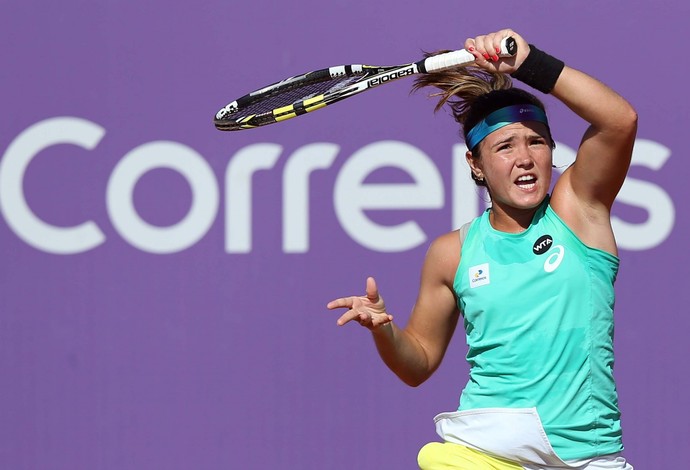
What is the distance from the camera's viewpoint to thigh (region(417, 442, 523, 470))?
3.21 metres

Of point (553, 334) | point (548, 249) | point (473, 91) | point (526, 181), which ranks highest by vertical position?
point (473, 91)

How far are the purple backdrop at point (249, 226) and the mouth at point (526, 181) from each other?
155 cm

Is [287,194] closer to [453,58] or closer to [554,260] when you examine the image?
[453,58]

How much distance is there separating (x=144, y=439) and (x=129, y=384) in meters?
0.23

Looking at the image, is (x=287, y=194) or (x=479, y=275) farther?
(x=287, y=194)

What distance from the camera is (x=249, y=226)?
4902 millimetres

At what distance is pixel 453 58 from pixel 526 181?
39 centimetres

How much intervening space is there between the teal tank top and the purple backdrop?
159cm

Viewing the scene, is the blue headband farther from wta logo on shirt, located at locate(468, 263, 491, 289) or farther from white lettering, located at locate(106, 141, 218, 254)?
white lettering, located at locate(106, 141, 218, 254)

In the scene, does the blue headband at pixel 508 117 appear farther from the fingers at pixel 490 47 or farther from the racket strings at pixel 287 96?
the racket strings at pixel 287 96

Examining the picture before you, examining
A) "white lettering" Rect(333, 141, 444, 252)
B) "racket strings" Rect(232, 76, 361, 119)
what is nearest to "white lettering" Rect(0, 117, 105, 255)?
"white lettering" Rect(333, 141, 444, 252)

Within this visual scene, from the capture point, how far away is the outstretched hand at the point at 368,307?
322 centimetres

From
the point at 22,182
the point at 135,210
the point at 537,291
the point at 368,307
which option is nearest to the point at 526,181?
the point at 537,291

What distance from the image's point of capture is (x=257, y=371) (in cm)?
491
